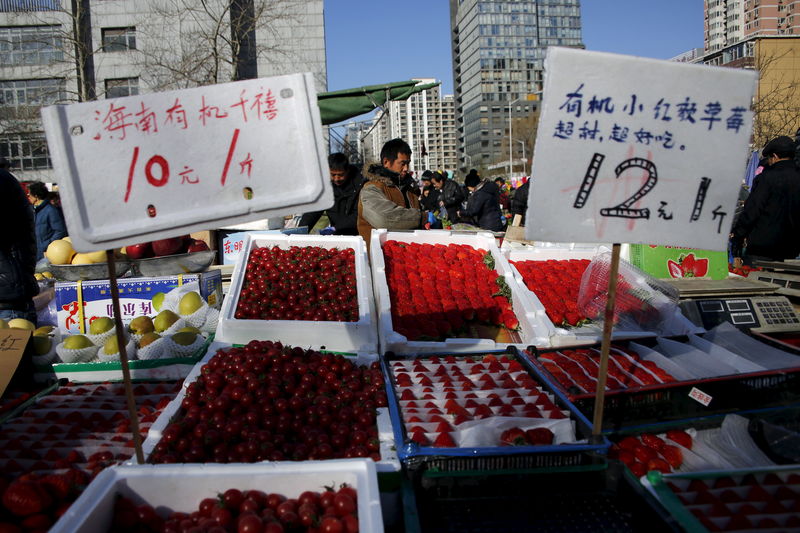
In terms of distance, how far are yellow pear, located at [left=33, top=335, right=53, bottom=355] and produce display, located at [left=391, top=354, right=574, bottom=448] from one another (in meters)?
2.24

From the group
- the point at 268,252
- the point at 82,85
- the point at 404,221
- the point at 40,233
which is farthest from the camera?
the point at 82,85

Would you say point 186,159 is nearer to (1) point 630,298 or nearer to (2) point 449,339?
(2) point 449,339

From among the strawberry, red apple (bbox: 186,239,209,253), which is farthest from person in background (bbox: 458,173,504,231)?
the strawberry

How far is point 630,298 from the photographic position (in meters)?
4.23

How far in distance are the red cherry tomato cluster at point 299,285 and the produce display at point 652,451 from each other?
2021 mm

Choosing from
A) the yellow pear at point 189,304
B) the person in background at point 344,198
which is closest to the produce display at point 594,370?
the yellow pear at point 189,304

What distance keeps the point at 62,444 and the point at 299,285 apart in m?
2.12

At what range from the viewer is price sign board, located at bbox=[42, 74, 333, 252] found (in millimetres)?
1879

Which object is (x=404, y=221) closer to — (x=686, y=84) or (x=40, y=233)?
(x=686, y=84)

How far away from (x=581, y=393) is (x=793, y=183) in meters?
5.51

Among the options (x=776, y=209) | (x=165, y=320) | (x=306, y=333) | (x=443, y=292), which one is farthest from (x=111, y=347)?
(x=776, y=209)

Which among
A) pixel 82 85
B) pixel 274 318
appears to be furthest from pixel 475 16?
pixel 274 318

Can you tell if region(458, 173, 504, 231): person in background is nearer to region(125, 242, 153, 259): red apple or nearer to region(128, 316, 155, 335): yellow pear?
region(125, 242, 153, 259): red apple

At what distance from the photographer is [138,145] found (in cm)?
192
